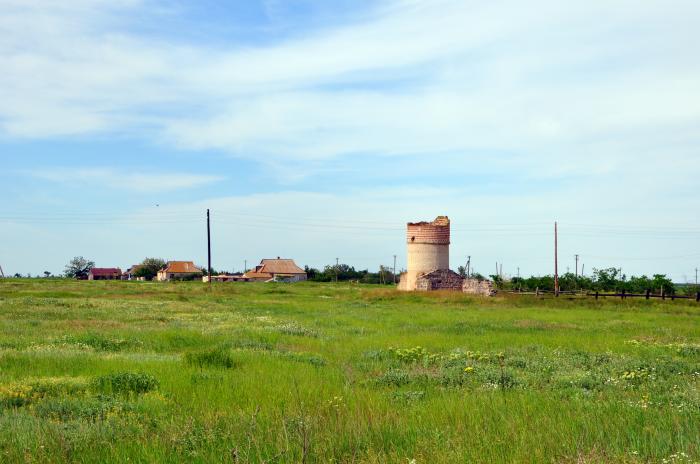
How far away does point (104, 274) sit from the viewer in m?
136

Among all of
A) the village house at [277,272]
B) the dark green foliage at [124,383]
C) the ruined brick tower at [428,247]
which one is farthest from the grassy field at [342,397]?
Result: the village house at [277,272]

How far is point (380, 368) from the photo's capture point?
14.3 meters

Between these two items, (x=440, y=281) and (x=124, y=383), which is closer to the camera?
(x=124, y=383)

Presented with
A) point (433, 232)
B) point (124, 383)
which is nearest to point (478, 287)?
point (433, 232)

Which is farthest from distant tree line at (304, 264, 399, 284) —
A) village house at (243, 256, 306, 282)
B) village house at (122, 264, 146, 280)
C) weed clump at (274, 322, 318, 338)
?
weed clump at (274, 322, 318, 338)

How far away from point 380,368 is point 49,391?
264 inches

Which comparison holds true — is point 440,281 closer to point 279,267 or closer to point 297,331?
point 297,331

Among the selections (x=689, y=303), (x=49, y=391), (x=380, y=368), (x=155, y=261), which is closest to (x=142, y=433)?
(x=49, y=391)

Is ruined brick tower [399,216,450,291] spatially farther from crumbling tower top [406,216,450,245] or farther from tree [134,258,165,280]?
tree [134,258,165,280]

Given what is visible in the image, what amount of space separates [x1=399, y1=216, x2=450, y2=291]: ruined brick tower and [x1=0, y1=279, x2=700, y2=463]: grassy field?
37470mm

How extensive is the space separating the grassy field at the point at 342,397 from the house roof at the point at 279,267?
100511 mm

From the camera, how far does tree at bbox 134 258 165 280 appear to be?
132375 mm

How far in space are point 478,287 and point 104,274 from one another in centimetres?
10205

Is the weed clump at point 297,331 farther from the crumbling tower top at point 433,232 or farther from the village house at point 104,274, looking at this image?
the village house at point 104,274
